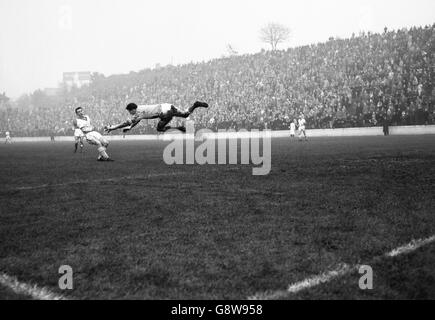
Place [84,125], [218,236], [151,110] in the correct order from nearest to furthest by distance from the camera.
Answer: [218,236]
[151,110]
[84,125]

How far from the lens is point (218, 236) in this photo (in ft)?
13.1

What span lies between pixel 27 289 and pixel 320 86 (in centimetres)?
3536

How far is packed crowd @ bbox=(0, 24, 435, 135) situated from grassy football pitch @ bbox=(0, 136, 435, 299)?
25300 millimetres

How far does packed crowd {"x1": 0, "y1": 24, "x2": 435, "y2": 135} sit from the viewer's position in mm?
30938

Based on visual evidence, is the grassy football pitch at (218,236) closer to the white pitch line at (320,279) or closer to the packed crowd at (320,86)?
the white pitch line at (320,279)

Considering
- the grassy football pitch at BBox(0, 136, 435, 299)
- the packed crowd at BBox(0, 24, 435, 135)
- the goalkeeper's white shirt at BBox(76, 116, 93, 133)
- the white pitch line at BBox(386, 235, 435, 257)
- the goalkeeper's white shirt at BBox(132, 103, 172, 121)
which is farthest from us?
the packed crowd at BBox(0, 24, 435, 135)

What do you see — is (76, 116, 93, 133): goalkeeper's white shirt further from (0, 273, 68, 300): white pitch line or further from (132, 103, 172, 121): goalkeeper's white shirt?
(0, 273, 68, 300): white pitch line

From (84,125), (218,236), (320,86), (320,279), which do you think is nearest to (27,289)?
(218,236)

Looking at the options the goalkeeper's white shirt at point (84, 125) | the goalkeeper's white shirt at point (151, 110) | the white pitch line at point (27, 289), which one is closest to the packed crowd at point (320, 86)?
the goalkeeper's white shirt at point (84, 125)

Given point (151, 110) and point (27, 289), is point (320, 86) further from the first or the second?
point (27, 289)

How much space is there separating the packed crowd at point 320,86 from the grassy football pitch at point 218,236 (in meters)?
25.3

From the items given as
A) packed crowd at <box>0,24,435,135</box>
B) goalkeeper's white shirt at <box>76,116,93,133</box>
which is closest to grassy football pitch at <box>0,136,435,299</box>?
goalkeeper's white shirt at <box>76,116,93,133</box>

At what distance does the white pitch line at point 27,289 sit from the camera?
267 cm
